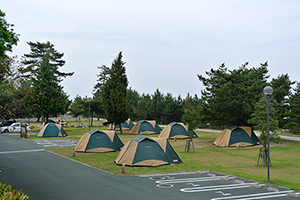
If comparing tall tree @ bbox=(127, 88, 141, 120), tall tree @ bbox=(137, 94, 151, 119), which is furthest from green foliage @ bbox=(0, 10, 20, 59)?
tall tree @ bbox=(127, 88, 141, 120)

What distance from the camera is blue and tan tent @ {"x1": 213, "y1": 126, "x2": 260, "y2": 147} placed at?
73.1 ft

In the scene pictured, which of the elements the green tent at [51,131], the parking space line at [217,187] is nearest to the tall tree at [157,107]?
the green tent at [51,131]

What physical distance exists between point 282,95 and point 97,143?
822 inches

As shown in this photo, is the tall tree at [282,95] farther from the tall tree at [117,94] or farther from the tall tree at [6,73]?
the tall tree at [6,73]

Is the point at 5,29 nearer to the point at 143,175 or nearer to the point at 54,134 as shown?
the point at 143,175

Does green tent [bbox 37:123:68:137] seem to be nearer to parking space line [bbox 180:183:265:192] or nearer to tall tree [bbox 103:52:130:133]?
tall tree [bbox 103:52:130:133]

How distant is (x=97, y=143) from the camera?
62.0 ft

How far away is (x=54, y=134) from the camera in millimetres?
31219

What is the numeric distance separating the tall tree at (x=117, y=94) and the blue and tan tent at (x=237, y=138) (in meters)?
15.0

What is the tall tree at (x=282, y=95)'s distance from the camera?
2776cm

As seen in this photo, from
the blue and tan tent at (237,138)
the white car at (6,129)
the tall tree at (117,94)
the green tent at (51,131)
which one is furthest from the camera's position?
the white car at (6,129)

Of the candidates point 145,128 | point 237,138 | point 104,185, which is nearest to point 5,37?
point 104,185

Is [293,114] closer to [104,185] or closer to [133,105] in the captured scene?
[104,185]

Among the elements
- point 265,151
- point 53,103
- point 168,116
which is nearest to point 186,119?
point 265,151
